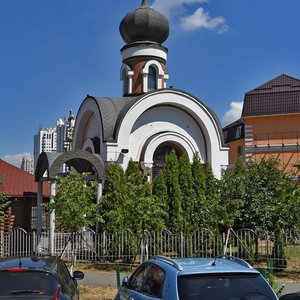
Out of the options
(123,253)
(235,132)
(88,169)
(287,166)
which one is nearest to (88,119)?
(88,169)

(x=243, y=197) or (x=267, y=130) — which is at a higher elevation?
(x=267, y=130)

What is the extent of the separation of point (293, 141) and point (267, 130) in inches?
81.8

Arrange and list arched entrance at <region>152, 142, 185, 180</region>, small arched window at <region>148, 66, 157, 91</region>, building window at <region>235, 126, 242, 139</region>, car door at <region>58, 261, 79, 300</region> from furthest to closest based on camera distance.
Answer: building window at <region>235, 126, 242, 139</region> → small arched window at <region>148, 66, 157, 91</region> → arched entrance at <region>152, 142, 185, 180</region> → car door at <region>58, 261, 79, 300</region>

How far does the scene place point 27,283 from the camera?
705 centimetres

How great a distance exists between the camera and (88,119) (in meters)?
27.2

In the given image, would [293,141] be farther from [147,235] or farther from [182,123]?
[147,235]

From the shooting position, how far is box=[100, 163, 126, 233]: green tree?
64.2 ft

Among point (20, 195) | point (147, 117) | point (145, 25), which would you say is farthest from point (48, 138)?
point (147, 117)

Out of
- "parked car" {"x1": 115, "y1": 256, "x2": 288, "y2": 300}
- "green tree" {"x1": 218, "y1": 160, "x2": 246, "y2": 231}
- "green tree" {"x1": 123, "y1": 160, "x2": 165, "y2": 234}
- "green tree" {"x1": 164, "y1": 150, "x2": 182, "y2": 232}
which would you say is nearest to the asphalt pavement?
"green tree" {"x1": 123, "y1": 160, "x2": 165, "y2": 234}

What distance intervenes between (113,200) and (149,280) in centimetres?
1426

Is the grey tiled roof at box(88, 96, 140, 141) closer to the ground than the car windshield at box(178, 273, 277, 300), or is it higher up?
higher up

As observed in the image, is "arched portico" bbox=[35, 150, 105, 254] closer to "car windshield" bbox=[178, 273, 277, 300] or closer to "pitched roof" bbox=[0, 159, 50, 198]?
"pitched roof" bbox=[0, 159, 50, 198]

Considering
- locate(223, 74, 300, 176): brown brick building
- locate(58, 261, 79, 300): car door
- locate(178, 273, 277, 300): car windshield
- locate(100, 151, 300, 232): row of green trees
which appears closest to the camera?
locate(178, 273, 277, 300): car windshield

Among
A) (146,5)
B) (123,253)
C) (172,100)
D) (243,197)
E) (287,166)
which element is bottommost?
(123,253)
